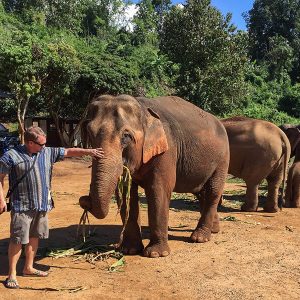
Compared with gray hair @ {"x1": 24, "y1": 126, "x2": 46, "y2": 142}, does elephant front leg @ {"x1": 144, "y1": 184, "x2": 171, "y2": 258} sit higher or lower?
lower

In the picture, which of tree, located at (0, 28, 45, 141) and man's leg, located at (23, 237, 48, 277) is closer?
man's leg, located at (23, 237, 48, 277)

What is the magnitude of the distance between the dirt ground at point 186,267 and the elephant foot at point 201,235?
0.13 metres

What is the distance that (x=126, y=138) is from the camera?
5.48 meters

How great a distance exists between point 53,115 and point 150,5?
38653 millimetres

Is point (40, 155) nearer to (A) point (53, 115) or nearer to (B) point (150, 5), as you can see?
(A) point (53, 115)

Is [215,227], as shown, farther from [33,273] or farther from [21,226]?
[21,226]

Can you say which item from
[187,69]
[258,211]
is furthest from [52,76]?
[258,211]

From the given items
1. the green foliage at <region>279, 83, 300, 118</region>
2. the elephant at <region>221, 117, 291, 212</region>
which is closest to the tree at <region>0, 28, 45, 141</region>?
the elephant at <region>221, 117, 291, 212</region>

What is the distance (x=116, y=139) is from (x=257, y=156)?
558 cm

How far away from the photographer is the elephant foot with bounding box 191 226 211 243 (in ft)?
23.4

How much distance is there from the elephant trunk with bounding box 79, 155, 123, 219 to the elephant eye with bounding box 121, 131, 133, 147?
0.29m

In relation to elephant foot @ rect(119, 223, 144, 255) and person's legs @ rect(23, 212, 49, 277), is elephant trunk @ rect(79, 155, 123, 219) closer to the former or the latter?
person's legs @ rect(23, 212, 49, 277)

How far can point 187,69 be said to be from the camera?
2581 cm

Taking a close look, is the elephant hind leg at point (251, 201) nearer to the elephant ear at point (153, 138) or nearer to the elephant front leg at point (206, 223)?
the elephant front leg at point (206, 223)
